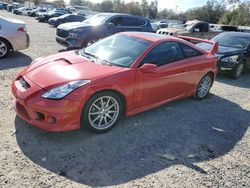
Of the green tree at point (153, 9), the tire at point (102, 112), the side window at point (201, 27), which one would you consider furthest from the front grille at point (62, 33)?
the green tree at point (153, 9)

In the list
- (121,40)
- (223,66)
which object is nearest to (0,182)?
(121,40)

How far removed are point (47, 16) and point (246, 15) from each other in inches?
1329

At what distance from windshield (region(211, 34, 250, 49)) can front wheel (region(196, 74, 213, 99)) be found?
3883 millimetres

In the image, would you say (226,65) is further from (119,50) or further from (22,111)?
(22,111)

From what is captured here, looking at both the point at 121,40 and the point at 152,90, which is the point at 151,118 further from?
the point at 121,40

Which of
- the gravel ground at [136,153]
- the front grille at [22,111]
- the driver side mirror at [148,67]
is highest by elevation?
the driver side mirror at [148,67]

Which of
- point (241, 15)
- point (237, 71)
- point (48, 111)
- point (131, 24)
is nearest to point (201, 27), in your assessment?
point (131, 24)

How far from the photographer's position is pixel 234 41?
10.2m

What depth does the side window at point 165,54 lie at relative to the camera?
5058mm

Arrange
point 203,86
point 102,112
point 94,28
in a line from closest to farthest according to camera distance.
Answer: point 102,112 → point 203,86 → point 94,28

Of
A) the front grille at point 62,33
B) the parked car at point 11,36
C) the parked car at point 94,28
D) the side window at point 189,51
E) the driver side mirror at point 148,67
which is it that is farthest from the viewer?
the front grille at point 62,33

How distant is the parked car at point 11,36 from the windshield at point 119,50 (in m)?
4.20

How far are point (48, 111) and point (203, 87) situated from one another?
13.2ft

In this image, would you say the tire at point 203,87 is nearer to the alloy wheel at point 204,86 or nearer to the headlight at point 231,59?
the alloy wheel at point 204,86
